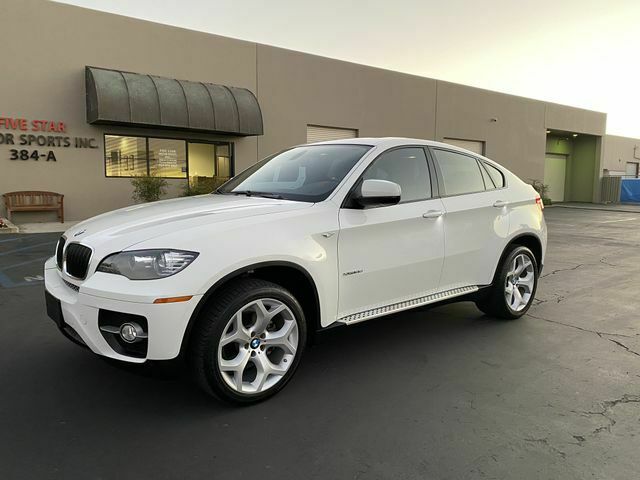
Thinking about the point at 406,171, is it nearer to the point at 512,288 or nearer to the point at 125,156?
the point at 512,288

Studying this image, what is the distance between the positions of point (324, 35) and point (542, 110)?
716 inches

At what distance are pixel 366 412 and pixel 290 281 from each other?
99cm

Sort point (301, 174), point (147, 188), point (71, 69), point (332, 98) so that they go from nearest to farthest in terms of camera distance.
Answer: point (301, 174) < point (71, 69) < point (147, 188) < point (332, 98)

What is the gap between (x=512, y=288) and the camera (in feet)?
16.3

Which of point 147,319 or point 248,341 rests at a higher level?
point 147,319

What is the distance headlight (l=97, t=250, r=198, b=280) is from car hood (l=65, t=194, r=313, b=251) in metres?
0.10

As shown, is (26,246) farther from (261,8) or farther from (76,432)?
(261,8)

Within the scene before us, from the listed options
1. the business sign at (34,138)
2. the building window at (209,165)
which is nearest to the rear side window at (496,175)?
the building window at (209,165)

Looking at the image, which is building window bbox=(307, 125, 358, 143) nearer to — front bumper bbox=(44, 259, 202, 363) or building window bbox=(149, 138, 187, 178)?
building window bbox=(149, 138, 187, 178)

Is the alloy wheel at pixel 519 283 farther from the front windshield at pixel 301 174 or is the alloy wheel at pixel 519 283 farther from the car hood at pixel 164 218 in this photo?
the car hood at pixel 164 218

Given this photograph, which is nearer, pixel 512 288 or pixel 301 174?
pixel 301 174

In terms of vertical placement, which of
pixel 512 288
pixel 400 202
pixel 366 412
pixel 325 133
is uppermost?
pixel 325 133

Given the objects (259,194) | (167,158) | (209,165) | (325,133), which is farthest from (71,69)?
(259,194)

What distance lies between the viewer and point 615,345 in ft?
14.4
